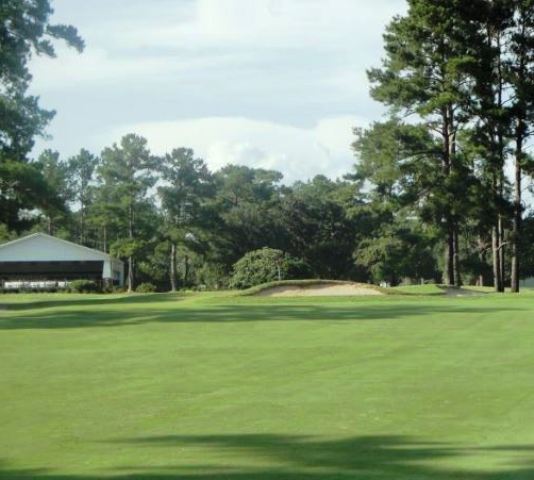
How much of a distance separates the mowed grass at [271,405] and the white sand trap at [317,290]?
22679 millimetres

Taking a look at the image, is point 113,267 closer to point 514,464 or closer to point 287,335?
point 287,335

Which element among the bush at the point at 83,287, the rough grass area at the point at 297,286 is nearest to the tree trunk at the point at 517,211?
the rough grass area at the point at 297,286

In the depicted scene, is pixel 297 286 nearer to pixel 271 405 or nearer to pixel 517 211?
pixel 517 211

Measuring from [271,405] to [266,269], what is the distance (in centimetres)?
4691

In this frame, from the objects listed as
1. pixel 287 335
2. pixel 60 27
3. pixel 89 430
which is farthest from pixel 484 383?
pixel 60 27

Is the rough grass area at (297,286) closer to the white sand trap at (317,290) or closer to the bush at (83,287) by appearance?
the white sand trap at (317,290)

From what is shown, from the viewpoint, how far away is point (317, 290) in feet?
142

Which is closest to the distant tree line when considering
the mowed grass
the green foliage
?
the green foliage

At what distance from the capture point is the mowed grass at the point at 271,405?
7406mm

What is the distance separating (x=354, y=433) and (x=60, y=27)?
106 ft

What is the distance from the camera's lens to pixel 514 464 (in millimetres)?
7254

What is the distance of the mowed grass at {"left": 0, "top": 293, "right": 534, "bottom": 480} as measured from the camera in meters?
7.41

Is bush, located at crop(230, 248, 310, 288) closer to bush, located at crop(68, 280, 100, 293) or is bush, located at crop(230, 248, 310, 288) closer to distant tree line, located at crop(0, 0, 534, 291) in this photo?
distant tree line, located at crop(0, 0, 534, 291)

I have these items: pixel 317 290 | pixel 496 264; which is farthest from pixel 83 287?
pixel 496 264
